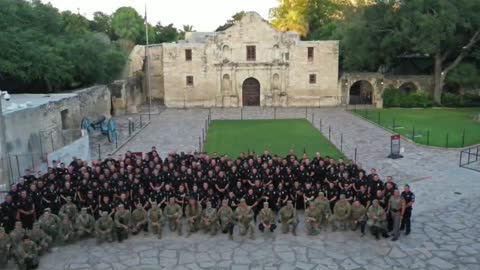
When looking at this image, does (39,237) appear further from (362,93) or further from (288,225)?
(362,93)

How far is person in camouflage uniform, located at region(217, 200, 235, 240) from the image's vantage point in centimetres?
1354

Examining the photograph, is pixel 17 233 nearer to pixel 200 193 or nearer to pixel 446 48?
pixel 200 193

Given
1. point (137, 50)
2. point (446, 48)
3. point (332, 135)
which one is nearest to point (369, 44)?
point (446, 48)

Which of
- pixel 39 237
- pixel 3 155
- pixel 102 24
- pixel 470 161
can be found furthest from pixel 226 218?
pixel 102 24

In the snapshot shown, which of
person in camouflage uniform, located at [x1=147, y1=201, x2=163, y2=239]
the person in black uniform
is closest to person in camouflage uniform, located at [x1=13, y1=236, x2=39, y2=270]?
the person in black uniform

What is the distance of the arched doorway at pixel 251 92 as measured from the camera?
148 ft

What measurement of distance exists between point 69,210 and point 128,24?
65529 mm

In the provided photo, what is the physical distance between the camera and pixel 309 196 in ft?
48.9

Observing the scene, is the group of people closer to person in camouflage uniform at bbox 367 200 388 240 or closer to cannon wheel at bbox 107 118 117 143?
person in camouflage uniform at bbox 367 200 388 240

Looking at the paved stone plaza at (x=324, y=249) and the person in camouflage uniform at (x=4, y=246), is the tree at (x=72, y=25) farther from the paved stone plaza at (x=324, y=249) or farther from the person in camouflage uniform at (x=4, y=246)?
the paved stone plaza at (x=324, y=249)

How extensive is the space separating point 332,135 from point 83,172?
1790 centimetres

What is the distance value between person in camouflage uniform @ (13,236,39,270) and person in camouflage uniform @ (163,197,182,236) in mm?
3757

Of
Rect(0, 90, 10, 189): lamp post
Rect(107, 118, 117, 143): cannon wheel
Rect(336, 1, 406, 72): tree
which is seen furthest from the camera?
Rect(336, 1, 406, 72): tree

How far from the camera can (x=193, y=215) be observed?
13844 millimetres
